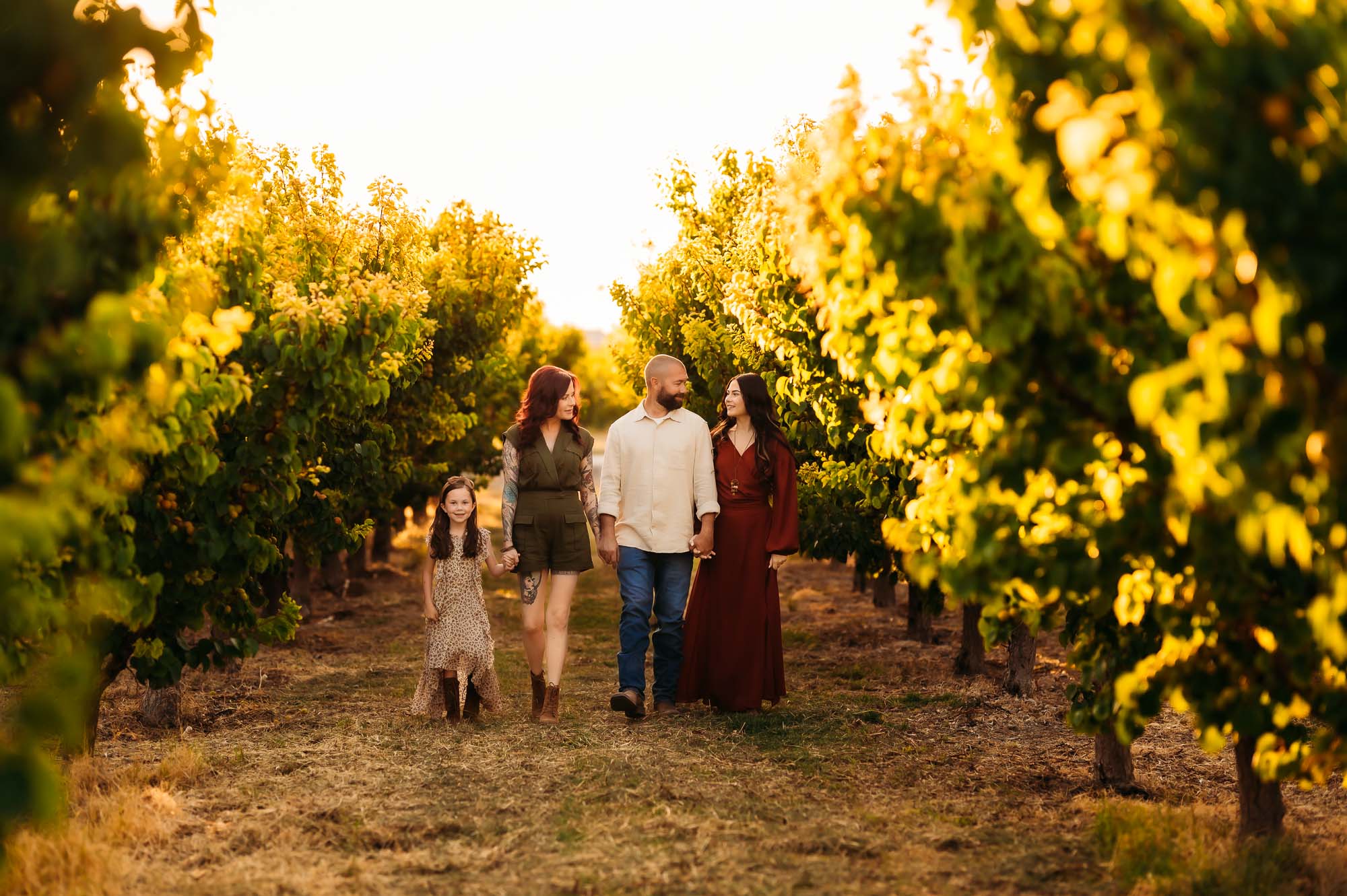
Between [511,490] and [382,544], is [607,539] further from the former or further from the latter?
[382,544]

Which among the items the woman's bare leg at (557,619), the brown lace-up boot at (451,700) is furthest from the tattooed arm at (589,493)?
the brown lace-up boot at (451,700)

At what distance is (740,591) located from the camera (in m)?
7.66

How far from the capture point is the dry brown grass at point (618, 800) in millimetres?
4543

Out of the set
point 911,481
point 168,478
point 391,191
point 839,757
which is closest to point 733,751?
point 839,757

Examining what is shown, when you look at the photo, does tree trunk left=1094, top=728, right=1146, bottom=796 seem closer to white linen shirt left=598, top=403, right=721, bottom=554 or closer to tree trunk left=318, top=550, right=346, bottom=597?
white linen shirt left=598, top=403, right=721, bottom=554

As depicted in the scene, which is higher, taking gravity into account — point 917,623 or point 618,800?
point 917,623

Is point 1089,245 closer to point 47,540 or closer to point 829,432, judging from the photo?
point 47,540

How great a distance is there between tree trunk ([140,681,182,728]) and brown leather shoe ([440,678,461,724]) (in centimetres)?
173

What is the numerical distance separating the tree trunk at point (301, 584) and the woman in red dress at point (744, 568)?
6.82 meters

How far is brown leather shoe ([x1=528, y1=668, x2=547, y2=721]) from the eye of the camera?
7.43 metres

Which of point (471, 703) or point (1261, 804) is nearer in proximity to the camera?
point (1261, 804)

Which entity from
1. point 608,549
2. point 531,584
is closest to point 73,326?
Result: point 531,584

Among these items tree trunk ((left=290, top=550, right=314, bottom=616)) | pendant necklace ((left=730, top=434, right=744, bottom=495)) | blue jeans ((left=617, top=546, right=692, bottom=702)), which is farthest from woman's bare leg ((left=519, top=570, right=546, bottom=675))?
tree trunk ((left=290, top=550, right=314, bottom=616))

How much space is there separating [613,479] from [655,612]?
91 cm
